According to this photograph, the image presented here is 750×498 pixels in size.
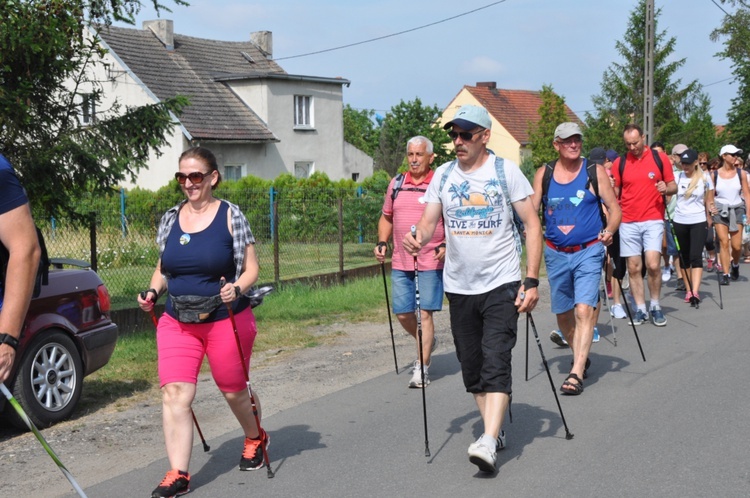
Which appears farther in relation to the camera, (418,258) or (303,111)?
(303,111)

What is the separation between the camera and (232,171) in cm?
3619

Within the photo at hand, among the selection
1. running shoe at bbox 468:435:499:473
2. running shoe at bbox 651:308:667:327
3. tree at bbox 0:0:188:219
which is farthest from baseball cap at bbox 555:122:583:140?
tree at bbox 0:0:188:219

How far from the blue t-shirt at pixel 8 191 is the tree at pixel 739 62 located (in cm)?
5308

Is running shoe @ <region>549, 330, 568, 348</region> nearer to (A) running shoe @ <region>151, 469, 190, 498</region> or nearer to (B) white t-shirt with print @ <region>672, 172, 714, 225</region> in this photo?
(B) white t-shirt with print @ <region>672, 172, 714, 225</region>

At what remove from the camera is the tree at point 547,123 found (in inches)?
1767

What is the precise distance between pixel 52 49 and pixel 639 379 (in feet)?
20.6

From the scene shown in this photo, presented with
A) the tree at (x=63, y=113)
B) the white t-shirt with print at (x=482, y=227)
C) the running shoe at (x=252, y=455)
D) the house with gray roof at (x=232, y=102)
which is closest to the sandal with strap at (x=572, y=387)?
the white t-shirt with print at (x=482, y=227)

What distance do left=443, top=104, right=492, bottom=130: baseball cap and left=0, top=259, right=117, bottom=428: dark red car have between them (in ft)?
10.7

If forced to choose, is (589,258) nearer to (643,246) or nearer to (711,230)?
(643,246)

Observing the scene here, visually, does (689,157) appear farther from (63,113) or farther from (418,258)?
(63,113)

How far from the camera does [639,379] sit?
8461 millimetres

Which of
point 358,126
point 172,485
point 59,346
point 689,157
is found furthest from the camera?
point 358,126

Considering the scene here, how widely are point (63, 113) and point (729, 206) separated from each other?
32.3 ft

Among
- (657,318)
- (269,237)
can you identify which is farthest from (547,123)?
(657,318)
